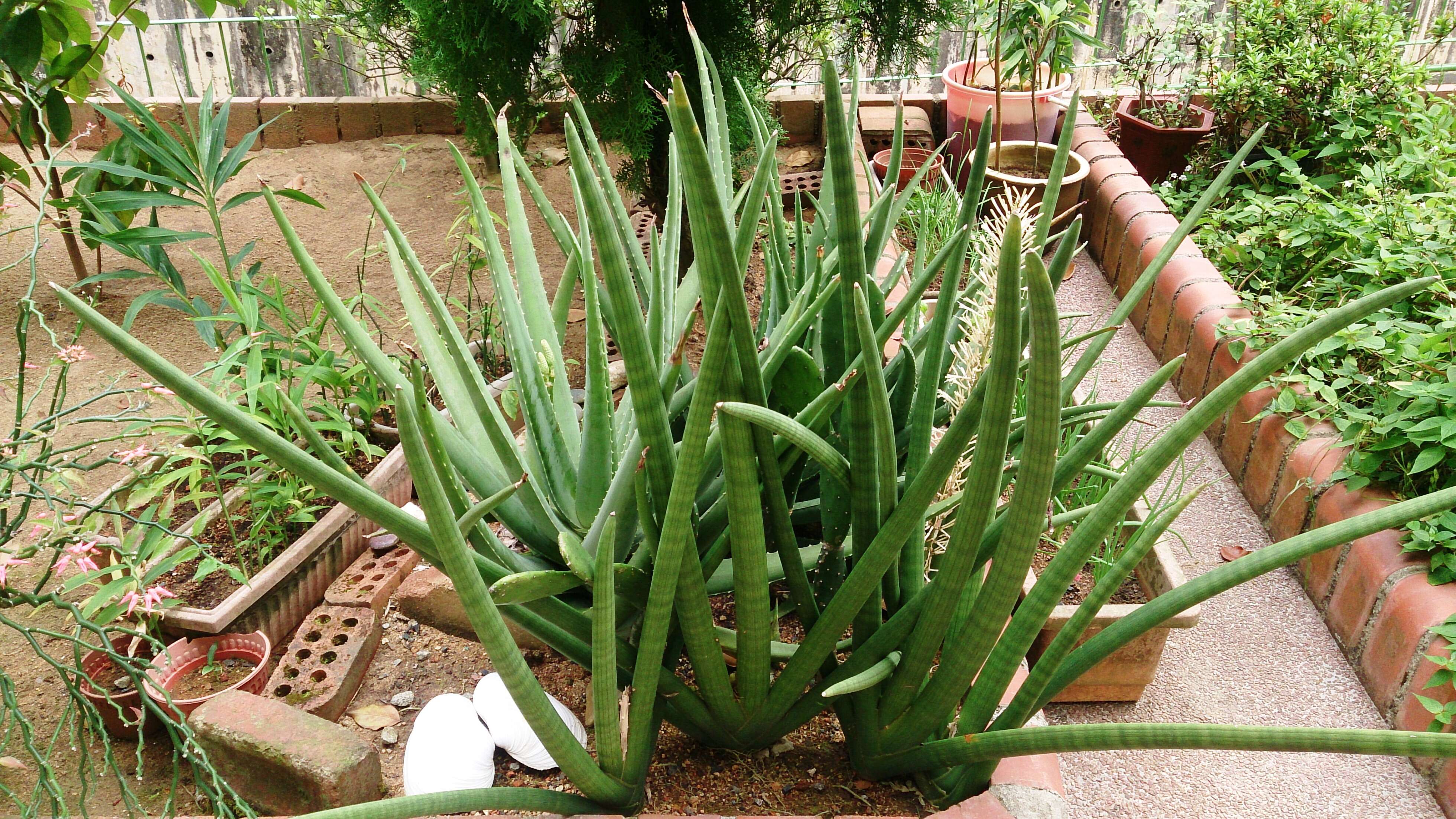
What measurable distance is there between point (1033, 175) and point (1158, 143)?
60cm

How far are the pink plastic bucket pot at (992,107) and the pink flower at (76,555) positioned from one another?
3006 mm

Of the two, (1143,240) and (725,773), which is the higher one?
(1143,240)

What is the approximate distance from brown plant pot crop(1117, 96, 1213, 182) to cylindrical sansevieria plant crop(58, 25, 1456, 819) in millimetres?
2985

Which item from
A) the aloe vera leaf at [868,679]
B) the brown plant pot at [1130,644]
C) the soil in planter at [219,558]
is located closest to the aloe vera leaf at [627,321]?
the aloe vera leaf at [868,679]

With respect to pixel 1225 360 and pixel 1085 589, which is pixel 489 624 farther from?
pixel 1225 360

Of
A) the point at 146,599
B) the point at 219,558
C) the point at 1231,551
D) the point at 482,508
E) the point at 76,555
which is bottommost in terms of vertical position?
the point at 1231,551

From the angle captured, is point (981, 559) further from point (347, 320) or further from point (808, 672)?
point (347, 320)

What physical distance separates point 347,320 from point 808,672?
0.64 meters

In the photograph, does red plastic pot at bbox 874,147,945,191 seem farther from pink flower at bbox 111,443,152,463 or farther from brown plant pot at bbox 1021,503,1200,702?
pink flower at bbox 111,443,152,463

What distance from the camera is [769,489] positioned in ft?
3.33

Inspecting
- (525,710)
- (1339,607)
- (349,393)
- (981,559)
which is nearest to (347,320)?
(525,710)

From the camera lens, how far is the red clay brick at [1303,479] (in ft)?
7.24

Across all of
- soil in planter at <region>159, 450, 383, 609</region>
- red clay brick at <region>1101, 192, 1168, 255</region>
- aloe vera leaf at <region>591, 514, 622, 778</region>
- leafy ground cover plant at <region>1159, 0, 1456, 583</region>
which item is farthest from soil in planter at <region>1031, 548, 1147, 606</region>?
red clay brick at <region>1101, 192, 1168, 255</region>

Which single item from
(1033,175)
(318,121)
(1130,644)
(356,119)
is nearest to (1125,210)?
(1033,175)
